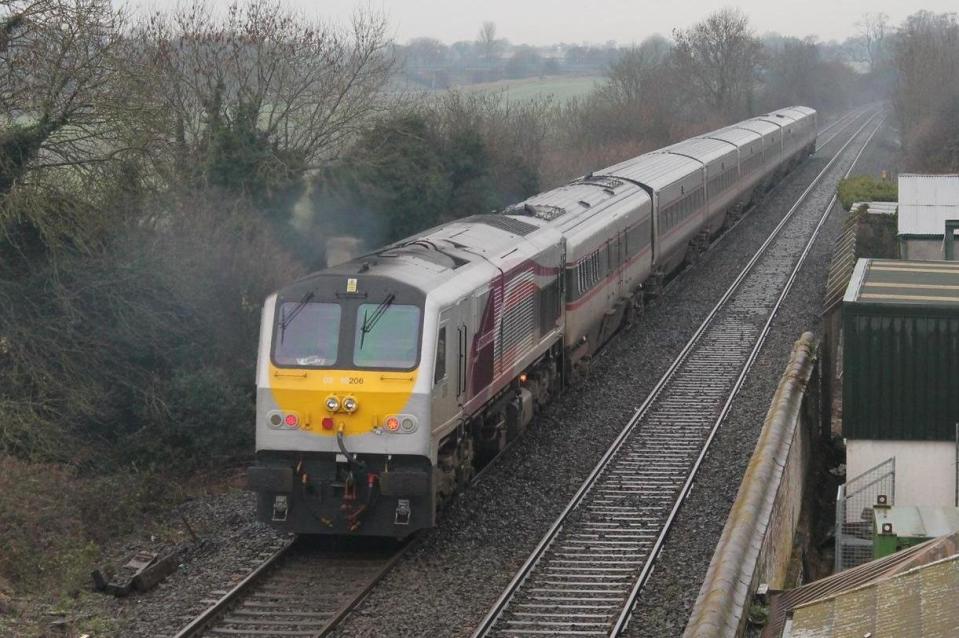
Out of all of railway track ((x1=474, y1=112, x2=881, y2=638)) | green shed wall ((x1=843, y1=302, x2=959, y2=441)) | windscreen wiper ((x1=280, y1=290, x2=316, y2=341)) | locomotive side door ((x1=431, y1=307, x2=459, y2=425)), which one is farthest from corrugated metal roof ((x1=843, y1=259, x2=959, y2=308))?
windscreen wiper ((x1=280, y1=290, x2=316, y2=341))

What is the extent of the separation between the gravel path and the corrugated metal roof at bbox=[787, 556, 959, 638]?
2.33m

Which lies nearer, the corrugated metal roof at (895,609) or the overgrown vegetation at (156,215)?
the corrugated metal roof at (895,609)

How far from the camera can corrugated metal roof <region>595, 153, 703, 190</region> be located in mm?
26062

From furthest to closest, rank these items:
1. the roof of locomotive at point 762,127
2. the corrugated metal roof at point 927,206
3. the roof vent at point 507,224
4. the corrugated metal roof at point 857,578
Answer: the roof of locomotive at point 762,127 → the corrugated metal roof at point 927,206 → the roof vent at point 507,224 → the corrugated metal roof at point 857,578

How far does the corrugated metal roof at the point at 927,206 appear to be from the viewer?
2714 cm

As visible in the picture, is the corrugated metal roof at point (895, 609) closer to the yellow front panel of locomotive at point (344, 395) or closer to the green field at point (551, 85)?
the yellow front panel of locomotive at point (344, 395)

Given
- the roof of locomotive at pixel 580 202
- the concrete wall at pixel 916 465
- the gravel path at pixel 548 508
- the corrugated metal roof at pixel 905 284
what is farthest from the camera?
the roof of locomotive at pixel 580 202

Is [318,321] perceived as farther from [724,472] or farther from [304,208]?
[304,208]

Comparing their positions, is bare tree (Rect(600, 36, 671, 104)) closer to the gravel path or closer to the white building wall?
the white building wall

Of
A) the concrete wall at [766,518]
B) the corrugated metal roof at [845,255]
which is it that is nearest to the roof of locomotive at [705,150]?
the corrugated metal roof at [845,255]

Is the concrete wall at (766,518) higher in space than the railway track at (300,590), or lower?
higher

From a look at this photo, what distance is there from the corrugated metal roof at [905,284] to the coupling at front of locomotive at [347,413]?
244 inches

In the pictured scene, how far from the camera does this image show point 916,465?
15.0 metres

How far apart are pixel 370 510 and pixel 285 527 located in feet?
2.75
